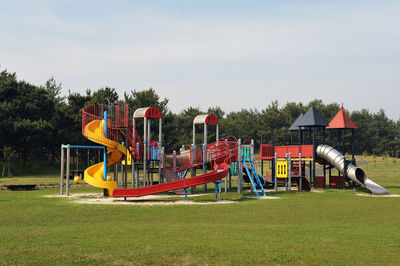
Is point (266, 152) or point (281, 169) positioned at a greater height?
point (266, 152)

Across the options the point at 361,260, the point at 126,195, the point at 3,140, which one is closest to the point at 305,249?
the point at 361,260

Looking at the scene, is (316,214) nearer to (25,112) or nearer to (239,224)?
(239,224)

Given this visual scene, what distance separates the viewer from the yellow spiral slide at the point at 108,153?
28.3 m

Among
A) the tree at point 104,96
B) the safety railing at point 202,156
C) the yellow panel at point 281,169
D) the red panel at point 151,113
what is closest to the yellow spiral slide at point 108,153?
the red panel at point 151,113

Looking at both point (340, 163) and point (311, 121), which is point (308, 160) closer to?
point (340, 163)

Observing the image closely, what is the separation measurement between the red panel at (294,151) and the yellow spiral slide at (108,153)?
14001mm

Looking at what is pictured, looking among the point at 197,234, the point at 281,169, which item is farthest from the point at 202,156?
the point at 197,234

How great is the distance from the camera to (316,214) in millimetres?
20453

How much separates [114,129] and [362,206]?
15.1 metres

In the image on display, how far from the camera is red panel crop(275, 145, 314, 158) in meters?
37.3

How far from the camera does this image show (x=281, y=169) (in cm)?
3616

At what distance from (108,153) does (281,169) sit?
1370 centimetres

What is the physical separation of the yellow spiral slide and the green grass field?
5.16m

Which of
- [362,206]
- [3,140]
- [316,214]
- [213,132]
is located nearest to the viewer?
[316,214]
